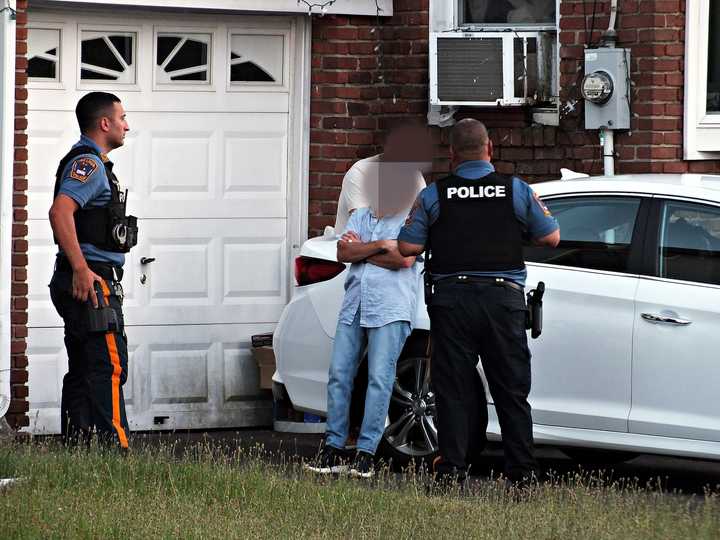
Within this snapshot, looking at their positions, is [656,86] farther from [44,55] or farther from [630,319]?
[44,55]

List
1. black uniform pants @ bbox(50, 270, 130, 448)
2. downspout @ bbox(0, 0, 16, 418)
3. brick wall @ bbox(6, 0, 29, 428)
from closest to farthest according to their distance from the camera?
black uniform pants @ bbox(50, 270, 130, 448) < downspout @ bbox(0, 0, 16, 418) < brick wall @ bbox(6, 0, 29, 428)

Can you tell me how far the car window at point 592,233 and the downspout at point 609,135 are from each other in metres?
2.06

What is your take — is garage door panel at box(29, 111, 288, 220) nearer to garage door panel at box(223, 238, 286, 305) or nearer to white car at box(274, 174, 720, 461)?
garage door panel at box(223, 238, 286, 305)

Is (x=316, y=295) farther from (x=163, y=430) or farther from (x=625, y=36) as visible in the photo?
(x=625, y=36)

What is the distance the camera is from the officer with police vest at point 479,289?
7477mm

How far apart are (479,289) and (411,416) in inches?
53.5

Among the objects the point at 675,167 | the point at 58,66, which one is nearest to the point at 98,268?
the point at 58,66

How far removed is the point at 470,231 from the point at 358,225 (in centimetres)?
112

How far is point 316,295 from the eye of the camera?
8930mm

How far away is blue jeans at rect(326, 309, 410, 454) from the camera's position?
27.3 feet

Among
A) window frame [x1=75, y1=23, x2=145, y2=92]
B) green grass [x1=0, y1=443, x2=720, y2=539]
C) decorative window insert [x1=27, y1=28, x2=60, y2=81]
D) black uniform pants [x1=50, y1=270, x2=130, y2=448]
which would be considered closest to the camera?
green grass [x1=0, y1=443, x2=720, y2=539]

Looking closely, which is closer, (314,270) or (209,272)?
(314,270)

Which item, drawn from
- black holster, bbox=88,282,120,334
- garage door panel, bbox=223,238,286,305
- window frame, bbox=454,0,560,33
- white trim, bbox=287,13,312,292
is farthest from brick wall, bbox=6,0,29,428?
window frame, bbox=454,0,560,33

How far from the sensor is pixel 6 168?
9695mm
